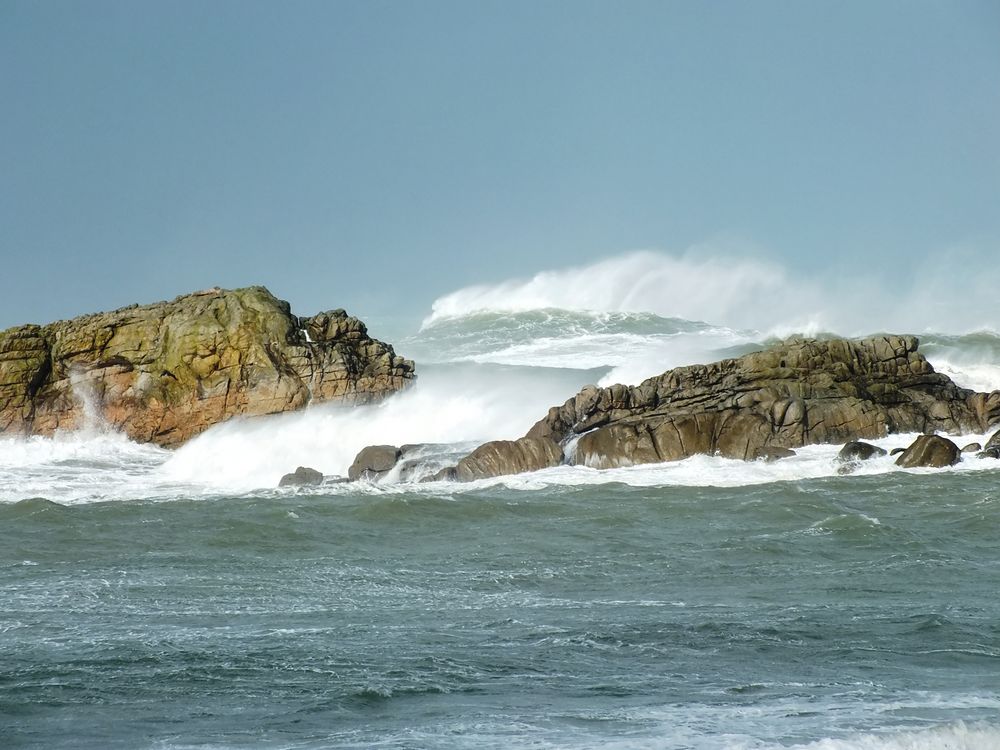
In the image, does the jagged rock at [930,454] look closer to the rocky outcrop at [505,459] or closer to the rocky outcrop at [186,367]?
the rocky outcrop at [505,459]

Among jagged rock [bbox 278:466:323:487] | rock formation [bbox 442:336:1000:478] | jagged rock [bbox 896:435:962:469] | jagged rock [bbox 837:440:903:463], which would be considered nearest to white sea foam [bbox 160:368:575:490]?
jagged rock [bbox 278:466:323:487]

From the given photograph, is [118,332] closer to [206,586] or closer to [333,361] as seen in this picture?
[333,361]

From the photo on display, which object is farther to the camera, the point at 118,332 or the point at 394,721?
the point at 118,332

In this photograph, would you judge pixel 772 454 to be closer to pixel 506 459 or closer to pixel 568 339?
pixel 506 459

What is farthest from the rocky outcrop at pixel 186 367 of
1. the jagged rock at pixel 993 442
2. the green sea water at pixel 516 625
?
the jagged rock at pixel 993 442

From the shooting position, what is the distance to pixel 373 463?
87.1 feet

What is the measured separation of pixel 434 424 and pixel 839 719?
946 inches

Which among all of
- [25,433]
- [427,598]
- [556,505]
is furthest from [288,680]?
[25,433]

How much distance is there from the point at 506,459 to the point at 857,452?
23.3ft

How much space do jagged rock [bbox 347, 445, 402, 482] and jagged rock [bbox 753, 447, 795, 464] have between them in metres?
7.74

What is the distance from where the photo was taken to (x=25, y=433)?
33.3m

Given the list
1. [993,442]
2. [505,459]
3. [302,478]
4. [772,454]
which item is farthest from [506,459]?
[993,442]

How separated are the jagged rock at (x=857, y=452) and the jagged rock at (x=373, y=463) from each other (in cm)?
939

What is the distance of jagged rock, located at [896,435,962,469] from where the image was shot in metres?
23.8
